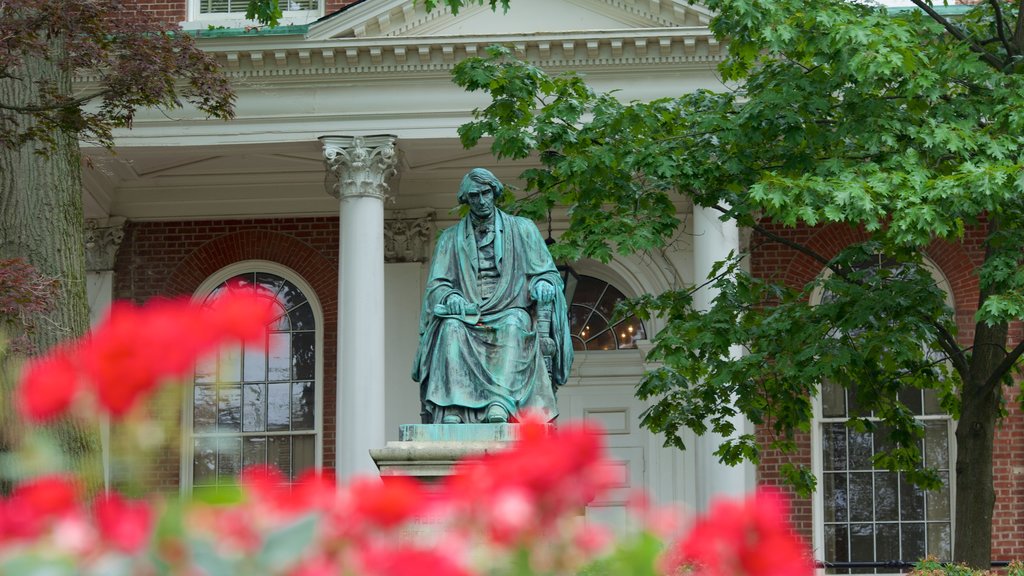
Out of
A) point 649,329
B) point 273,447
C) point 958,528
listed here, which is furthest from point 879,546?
point 273,447

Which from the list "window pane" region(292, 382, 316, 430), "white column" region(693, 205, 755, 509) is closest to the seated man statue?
"white column" region(693, 205, 755, 509)

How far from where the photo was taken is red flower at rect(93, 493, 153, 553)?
1756mm

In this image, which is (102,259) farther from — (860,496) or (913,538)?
(913,538)

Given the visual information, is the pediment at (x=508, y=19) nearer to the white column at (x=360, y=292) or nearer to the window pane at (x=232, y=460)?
the white column at (x=360, y=292)

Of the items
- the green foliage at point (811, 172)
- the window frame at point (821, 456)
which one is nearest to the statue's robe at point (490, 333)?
the green foliage at point (811, 172)

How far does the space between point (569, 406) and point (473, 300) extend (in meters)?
11.2

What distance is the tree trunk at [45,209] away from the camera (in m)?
11.0

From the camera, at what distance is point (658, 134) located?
517 inches

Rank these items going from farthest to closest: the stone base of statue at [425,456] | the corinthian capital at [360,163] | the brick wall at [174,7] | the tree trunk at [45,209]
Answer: the brick wall at [174,7] → the corinthian capital at [360,163] → the tree trunk at [45,209] → the stone base of statue at [425,456]

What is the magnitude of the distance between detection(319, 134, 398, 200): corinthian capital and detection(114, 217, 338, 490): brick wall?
273cm

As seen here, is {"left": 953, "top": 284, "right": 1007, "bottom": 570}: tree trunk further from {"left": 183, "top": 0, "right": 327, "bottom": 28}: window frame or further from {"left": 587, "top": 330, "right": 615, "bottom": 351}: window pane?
{"left": 183, "top": 0, "right": 327, "bottom": 28}: window frame

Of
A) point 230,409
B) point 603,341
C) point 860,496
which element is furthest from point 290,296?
point 860,496

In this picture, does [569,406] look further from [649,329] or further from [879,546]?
[879,546]

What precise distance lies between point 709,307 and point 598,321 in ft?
11.9
